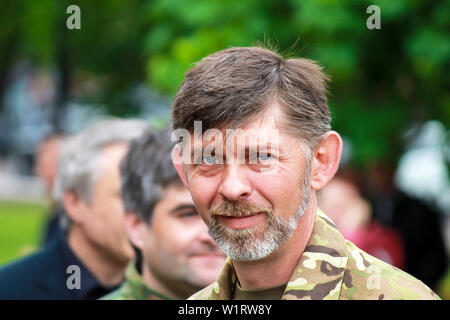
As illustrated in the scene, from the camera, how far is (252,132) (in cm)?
231

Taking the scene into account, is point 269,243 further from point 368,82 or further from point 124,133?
point 368,82

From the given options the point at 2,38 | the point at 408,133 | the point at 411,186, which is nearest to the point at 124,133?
the point at 408,133

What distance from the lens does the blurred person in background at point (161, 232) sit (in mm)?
3605

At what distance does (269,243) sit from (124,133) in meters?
2.59

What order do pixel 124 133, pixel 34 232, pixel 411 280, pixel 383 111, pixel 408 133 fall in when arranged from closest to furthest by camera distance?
1. pixel 411 280
2. pixel 124 133
3. pixel 383 111
4. pixel 408 133
5. pixel 34 232

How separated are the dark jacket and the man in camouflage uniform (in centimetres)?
202

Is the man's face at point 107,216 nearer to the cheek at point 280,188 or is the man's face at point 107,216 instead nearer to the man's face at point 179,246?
the man's face at point 179,246

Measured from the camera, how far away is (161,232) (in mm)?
3682

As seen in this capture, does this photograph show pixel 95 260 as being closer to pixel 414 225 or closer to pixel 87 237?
pixel 87 237

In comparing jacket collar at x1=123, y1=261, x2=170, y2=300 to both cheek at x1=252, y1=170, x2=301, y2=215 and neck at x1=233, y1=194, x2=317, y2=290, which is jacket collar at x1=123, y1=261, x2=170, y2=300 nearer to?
neck at x1=233, y1=194, x2=317, y2=290

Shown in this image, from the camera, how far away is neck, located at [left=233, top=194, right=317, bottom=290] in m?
2.40

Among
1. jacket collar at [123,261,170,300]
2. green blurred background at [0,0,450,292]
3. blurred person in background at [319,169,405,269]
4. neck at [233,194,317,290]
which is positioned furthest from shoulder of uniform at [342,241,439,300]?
blurred person in background at [319,169,405,269]

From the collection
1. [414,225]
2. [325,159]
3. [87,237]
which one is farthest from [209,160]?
[414,225]

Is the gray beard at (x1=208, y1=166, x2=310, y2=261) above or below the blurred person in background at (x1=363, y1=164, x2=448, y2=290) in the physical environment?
above
